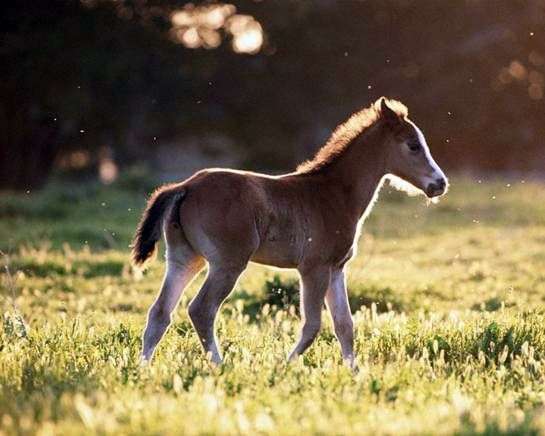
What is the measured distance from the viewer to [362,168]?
9891 millimetres

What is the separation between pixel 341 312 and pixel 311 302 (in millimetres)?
474

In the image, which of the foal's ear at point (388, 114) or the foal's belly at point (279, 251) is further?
the foal's ear at point (388, 114)

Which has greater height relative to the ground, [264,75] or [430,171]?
[264,75]

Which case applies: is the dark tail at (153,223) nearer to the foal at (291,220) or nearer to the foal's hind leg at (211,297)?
the foal at (291,220)

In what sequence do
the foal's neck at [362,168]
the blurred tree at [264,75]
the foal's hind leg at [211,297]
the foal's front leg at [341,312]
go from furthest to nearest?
the blurred tree at [264,75] < the foal's neck at [362,168] < the foal's front leg at [341,312] < the foal's hind leg at [211,297]

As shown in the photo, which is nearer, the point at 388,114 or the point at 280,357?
the point at 280,357

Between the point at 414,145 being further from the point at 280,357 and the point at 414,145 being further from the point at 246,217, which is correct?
the point at 280,357

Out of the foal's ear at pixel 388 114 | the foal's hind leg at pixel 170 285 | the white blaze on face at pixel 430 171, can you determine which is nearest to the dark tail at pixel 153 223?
the foal's hind leg at pixel 170 285

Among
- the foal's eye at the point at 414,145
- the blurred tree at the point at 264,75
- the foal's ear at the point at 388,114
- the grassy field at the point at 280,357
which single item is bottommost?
the grassy field at the point at 280,357

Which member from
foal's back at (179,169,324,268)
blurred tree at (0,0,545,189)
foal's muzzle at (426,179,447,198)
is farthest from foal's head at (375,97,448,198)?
blurred tree at (0,0,545,189)

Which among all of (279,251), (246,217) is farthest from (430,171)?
(246,217)

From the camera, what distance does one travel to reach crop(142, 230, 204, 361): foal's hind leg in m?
8.88

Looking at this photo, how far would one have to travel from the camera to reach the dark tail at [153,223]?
28.5 feet

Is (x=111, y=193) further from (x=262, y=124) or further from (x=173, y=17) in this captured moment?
(x=262, y=124)
